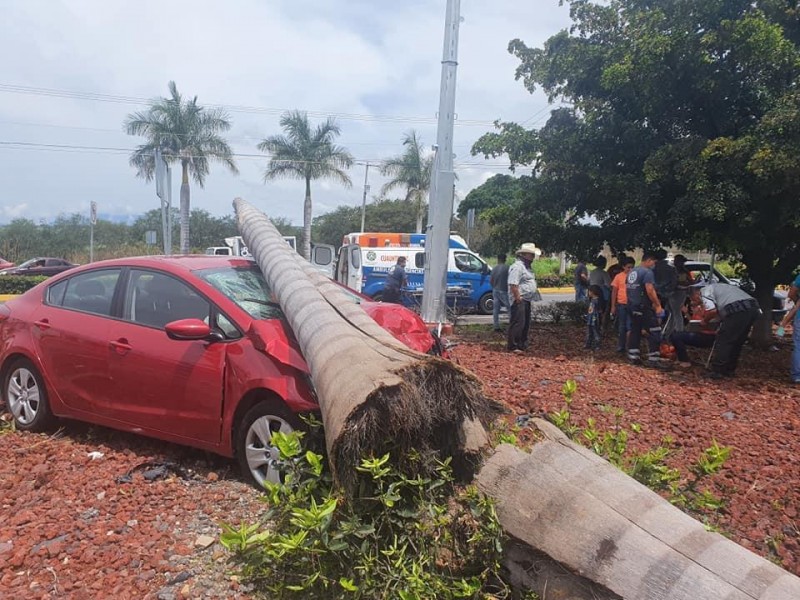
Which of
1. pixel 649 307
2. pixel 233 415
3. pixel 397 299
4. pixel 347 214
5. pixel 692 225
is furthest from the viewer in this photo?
pixel 347 214

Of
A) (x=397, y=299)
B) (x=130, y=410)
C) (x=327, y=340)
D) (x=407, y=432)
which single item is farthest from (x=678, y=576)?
(x=397, y=299)

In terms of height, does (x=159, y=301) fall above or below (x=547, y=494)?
above

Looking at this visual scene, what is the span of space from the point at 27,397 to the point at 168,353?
6.15ft

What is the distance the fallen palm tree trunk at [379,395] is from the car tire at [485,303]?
15202 mm

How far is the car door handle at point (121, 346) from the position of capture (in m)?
4.87

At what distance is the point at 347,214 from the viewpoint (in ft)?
206

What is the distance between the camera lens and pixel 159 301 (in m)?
4.98

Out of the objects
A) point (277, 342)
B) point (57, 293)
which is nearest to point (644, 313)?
point (277, 342)

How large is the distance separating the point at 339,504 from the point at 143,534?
1.43m

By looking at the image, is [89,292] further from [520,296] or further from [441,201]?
[520,296]

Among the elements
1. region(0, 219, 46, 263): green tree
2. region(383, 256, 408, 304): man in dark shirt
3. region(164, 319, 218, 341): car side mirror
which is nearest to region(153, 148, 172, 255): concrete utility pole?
region(383, 256, 408, 304): man in dark shirt

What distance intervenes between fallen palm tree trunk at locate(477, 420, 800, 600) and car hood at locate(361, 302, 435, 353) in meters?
1.72

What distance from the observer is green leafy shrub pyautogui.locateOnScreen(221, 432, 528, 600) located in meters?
2.97

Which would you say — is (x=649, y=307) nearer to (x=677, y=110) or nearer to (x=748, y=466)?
(x=677, y=110)
